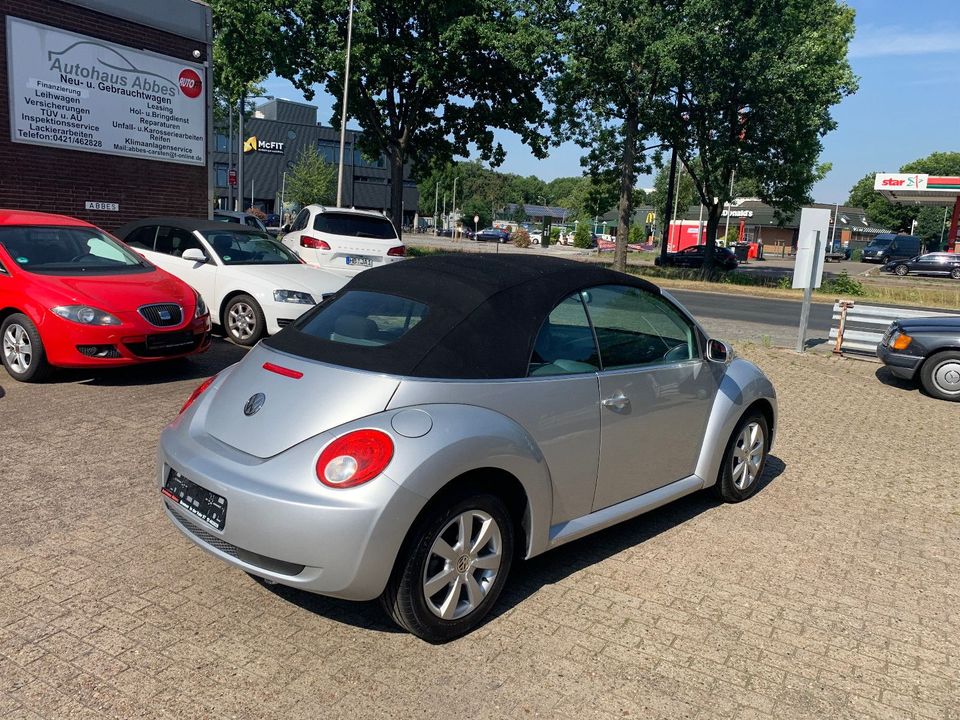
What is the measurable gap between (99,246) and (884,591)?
26.1ft

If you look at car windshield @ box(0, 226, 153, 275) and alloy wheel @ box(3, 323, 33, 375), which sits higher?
car windshield @ box(0, 226, 153, 275)

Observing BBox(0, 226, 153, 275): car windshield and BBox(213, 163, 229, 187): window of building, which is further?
BBox(213, 163, 229, 187): window of building

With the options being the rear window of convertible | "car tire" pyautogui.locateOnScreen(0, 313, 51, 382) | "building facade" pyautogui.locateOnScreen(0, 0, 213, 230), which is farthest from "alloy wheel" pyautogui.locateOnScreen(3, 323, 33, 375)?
"building facade" pyautogui.locateOnScreen(0, 0, 213, 230)

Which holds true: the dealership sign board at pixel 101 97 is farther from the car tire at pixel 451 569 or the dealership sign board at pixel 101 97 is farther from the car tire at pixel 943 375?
the car tire at pixel 943 375

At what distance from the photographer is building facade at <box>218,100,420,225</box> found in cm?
8319

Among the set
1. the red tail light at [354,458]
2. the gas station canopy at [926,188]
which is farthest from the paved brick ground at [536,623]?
the gas station canopy at [926,188]

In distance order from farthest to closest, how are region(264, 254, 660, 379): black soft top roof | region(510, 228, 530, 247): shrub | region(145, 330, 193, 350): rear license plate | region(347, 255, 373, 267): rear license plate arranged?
region(510, 228, 530, 247): shrub, region(347, 255, 373, 267): rear license plate, region(145, 330, 193, 350): rear license plate, region(264, 254, 660, 379): black soft top roof

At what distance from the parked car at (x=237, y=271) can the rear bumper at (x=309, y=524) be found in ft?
20.5

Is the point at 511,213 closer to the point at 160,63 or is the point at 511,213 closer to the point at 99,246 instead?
Result: the point at 160,63

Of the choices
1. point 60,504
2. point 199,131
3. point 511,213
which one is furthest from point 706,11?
point 511,213

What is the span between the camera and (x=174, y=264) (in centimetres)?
1023

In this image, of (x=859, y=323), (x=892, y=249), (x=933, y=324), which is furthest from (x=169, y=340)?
(x=892, y=249)

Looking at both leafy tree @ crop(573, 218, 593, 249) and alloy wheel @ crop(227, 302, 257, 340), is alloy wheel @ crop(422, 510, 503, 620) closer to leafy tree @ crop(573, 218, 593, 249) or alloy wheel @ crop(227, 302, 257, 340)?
alloy wheel @ crop(227, 302, 257, 340)

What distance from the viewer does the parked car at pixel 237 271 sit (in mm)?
9562
